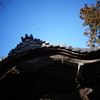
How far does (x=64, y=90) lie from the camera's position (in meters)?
5.59

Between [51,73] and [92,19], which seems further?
[92,19]

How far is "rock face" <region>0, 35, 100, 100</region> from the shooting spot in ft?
15.6

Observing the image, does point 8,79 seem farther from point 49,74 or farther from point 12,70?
point 49,74

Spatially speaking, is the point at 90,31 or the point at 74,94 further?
the point at 90,31

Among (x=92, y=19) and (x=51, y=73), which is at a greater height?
(x=92, y=19)

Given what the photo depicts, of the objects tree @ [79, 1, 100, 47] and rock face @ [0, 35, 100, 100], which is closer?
rock face @ [0, 35, 100, 100]

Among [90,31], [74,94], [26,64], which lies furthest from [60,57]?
[90,31]

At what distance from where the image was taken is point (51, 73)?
5309 mm

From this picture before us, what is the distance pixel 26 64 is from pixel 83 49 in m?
2.70

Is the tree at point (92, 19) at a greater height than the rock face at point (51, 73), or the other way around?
the tree at point (92, 19)

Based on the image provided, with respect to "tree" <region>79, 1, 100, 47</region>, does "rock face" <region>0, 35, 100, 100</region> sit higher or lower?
lower

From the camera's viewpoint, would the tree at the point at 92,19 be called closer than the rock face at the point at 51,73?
No

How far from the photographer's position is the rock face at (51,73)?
4763 mm

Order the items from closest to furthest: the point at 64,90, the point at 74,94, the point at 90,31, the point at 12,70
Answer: the point at 12,70, the point at 74,94, the point at 64,90, the point at 90,31
